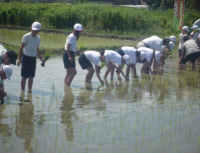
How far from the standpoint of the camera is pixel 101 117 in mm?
5195

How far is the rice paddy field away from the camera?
13.2ft

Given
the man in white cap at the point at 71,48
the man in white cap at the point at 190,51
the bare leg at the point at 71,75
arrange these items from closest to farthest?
the man in white cap at the point at 71,48 < the bare leg at the point at 71,75 < the man in white cap at the point at 190,51

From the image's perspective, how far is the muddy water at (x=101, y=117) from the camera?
4027 millimetres

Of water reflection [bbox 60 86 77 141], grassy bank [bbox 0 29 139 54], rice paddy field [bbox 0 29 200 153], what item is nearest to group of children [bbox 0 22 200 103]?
rice paddy field [bbox 0 29 200 153]

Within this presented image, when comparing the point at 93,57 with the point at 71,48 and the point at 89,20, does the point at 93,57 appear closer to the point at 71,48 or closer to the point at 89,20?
the point at 71,48

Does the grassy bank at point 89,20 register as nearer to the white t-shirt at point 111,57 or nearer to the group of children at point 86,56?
the group of children at point 86,56

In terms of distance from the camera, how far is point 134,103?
6.23 meters

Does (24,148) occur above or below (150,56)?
below

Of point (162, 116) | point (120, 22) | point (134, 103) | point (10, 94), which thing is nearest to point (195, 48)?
point (134, 103)

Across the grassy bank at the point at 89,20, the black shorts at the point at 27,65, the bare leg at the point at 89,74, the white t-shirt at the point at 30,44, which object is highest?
the grassy bank at the point at 89,20

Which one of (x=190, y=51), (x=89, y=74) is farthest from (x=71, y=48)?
(x=190, y=51)

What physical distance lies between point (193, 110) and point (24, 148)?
328 centimetres

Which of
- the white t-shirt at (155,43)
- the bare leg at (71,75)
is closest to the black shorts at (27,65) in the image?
the bare leg at (71,75)

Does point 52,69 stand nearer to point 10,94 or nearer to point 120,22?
point 10,94
